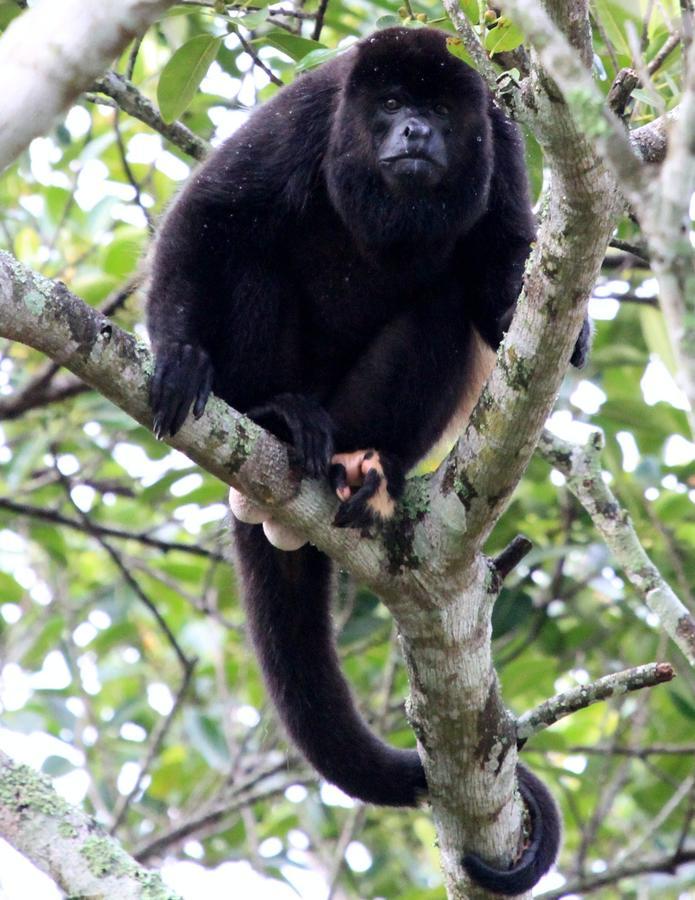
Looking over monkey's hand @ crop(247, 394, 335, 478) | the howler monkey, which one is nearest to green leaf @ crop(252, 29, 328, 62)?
the howler monkey

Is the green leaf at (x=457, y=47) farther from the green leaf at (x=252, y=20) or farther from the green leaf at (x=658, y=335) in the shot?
the green leaf at (x=658, y=335)

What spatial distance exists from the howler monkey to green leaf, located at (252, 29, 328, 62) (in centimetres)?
9

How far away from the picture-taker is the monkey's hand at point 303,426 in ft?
8.35

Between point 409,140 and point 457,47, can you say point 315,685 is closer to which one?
point 409,140

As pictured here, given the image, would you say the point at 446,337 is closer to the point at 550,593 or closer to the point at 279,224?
the point at 279,224

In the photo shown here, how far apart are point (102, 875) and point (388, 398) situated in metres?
1.22

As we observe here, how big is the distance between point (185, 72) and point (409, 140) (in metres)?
0.52

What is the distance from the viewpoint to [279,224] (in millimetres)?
3121

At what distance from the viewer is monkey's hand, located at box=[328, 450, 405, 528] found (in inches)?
98.7

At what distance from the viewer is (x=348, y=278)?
3160 mm

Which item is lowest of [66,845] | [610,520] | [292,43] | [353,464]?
[66,845]

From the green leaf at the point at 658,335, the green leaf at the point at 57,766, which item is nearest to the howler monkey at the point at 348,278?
the green leaf at the point at 658,335

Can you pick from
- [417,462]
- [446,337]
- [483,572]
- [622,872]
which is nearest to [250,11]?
[446,337]

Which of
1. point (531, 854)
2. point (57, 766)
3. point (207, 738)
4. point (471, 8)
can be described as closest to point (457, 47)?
point (471, 8)
